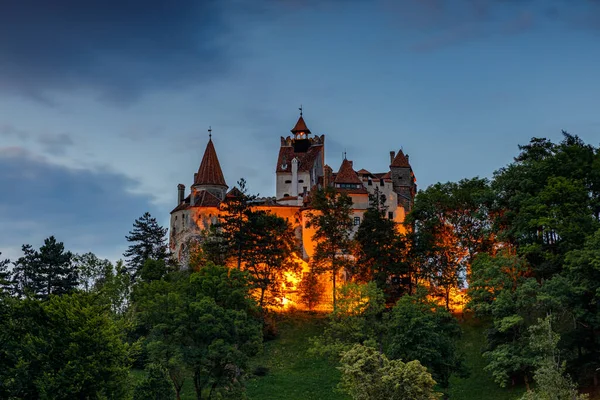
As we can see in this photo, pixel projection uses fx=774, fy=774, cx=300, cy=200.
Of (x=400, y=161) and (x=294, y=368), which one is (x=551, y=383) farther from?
(x=400, y=161)

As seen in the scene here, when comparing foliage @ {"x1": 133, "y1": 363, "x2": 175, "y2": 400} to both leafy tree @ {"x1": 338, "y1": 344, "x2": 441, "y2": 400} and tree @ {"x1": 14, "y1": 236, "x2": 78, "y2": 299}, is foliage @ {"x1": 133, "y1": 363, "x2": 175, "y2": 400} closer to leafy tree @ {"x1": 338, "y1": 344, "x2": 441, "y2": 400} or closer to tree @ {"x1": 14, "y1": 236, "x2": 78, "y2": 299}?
leafy tree @ {"x1": 338, "y1": 344, "x2": 441, "y2": 400}

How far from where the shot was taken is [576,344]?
51.4 meters

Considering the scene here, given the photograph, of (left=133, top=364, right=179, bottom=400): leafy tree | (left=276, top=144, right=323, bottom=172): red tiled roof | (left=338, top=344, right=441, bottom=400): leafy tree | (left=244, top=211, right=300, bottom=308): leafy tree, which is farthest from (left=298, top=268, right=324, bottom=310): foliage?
(left=338, top=344, right=441, bottom=400): leafy tree

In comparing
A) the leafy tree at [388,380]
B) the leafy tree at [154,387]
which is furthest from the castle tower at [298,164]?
the leafy tree at [388,380]

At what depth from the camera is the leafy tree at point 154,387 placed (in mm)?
44344

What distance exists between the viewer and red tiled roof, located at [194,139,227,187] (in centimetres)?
9100

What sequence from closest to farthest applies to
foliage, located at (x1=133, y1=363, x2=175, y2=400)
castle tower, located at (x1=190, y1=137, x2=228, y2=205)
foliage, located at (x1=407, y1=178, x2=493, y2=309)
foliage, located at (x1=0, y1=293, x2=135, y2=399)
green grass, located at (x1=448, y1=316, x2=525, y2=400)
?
foliage, located at (x1=0, y1=293, x2=135, y2=399)
foliage, located at (x1=133, y1=363, x2=175, y2=400)
green grass, located at (x1=448, y1=316, x2=525, y2=400)
foliage, located at (x1=407, y1=178, x2=493, y2=309)
castle tower, located at (x1=190, y1=137, x2=228, y2=205)

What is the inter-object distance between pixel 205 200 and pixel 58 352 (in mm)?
49371

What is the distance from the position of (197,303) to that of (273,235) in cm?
2369

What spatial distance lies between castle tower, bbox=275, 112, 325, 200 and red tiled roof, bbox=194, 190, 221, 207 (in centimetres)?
845

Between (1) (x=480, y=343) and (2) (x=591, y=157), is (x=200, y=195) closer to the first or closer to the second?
(1) (x=480, y=343)

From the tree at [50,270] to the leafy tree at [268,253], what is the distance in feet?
59.5

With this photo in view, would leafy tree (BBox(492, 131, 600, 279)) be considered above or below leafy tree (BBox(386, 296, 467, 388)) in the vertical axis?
above

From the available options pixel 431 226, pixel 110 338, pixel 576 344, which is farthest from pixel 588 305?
pixel 110 338
